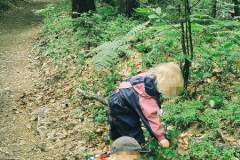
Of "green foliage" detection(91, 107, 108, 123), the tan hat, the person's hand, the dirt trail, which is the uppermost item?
the tan hat

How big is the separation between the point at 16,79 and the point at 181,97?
16.8 feet

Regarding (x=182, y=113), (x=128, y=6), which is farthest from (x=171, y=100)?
(x=128, y=6)

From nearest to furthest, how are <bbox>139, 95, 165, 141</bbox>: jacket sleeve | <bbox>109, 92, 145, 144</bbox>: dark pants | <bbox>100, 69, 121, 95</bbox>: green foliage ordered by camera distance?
<bbox>139, 95, 165, 141</bbox>: jacket sleeve < <bbox>109, 92, 145, 144</bbox>: dark pants < <bbox>100, 69, 121, 95</bbox>: green foliage

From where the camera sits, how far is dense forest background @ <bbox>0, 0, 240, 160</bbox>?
5.23 metres

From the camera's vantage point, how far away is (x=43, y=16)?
708 inches

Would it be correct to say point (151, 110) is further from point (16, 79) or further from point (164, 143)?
point (16, 79)

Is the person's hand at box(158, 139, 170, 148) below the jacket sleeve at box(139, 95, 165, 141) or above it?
below

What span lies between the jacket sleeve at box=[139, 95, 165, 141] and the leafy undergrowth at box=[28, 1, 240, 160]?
38 cm

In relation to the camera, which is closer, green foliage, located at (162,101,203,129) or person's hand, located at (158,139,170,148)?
person's hand, located at (158,139,170,148)

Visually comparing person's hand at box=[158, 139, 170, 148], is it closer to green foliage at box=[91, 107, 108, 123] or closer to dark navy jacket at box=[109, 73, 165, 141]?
dark navy jacket at box=[109, 73, 165, 141]

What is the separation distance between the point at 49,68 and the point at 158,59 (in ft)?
11.2

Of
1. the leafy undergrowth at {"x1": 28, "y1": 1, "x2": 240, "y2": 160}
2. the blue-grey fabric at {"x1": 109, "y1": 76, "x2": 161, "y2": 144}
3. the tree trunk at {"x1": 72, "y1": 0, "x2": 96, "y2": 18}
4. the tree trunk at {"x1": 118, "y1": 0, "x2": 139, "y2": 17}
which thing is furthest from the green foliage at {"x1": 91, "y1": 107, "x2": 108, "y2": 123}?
the tree trunk at {"x1": 72, "y1": 0, "x2": 96, "y2": 18}

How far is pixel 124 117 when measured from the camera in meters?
4.99

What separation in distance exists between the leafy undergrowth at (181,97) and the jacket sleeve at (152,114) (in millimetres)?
384
